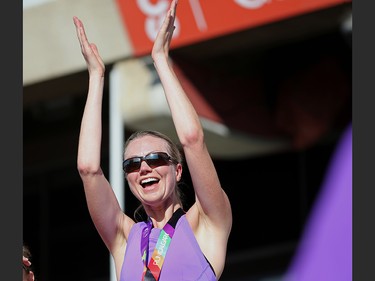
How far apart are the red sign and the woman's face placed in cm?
440

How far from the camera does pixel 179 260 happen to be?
3.28m

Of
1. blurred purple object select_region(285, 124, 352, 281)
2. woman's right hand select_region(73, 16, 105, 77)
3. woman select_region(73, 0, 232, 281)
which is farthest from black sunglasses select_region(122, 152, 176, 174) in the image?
blurred purple object select_region(285, 124, 352, 281)

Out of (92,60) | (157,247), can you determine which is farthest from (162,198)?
(92,60)

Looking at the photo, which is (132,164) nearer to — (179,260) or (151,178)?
(151,178)

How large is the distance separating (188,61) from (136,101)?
65cm

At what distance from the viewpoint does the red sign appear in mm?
7684

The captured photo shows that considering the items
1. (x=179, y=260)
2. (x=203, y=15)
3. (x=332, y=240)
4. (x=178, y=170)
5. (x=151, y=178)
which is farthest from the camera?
(x=203, y=15)

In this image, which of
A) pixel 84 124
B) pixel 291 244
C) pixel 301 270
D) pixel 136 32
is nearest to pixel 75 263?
pixel 291 244

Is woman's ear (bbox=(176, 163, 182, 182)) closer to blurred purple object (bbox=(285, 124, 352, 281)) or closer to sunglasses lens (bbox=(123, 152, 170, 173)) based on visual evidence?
sunglasses lens (bbox=(123, 152, 170, 173))

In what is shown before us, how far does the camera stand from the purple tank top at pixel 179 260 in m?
3.26

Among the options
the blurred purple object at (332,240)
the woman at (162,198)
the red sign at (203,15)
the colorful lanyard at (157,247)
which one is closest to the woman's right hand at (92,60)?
the woman at (162,198)

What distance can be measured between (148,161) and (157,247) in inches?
12.6

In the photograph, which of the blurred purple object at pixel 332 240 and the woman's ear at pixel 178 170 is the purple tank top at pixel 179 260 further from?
the blurred purple object at pixel 332 240

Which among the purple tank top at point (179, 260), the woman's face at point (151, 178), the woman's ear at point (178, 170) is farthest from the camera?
the woman's ear at point (178, 170)
